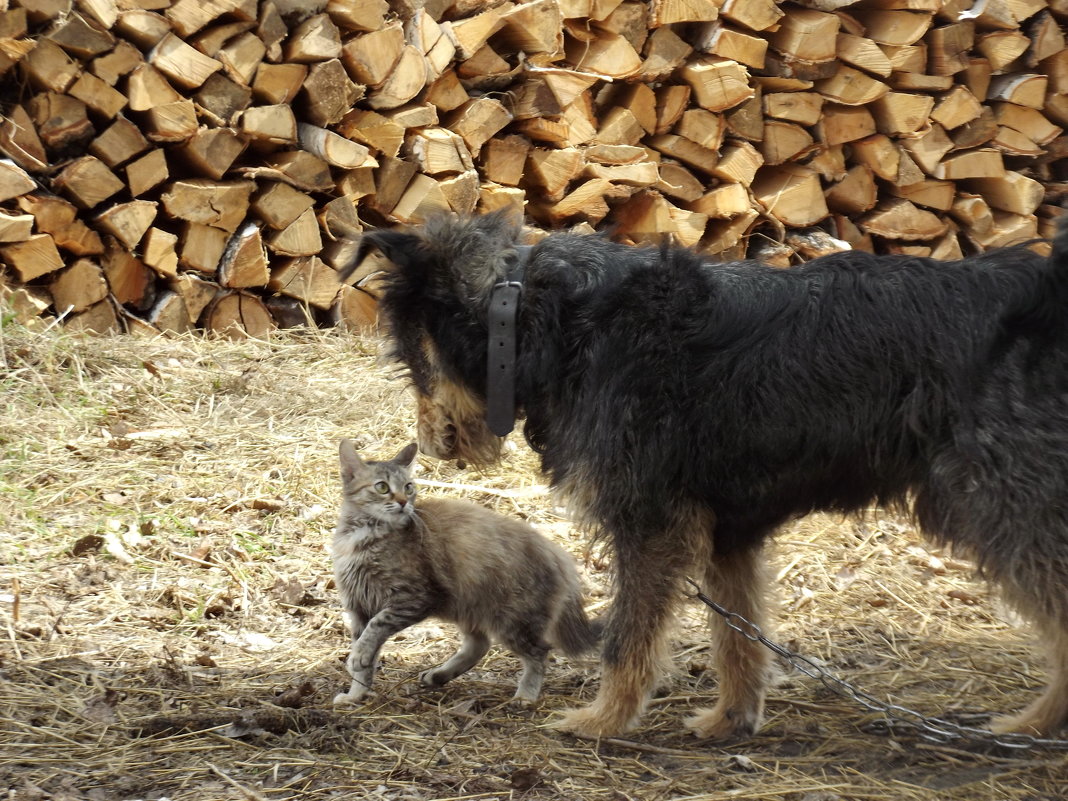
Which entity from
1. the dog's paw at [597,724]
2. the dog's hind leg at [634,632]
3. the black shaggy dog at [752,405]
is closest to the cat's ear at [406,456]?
the black shaggy dog at [752,405]

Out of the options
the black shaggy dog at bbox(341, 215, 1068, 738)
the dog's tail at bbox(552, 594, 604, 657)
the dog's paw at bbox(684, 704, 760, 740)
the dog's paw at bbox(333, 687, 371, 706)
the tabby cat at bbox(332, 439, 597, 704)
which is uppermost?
the black shaggy dog at bbox(341, 215, 1068, 738)

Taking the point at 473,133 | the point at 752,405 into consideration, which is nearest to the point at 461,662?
the point at 752,405

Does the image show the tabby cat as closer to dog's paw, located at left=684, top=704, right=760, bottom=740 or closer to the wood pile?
dog's paw, located at left=684, top=704, right=760, bottom=740

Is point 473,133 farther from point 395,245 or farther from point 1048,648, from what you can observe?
point 1048,648

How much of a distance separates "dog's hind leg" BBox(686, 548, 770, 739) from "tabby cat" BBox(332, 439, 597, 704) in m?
0.56

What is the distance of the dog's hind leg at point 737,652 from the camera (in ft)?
12.6

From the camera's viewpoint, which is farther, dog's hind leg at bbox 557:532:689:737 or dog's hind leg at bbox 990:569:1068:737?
dog's hind leg at bbox 557:532:689:737

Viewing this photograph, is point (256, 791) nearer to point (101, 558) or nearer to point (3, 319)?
point (101, 558)

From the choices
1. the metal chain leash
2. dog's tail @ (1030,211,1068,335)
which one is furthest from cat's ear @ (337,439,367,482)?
dog's tail @ (1030,211,1068,335)

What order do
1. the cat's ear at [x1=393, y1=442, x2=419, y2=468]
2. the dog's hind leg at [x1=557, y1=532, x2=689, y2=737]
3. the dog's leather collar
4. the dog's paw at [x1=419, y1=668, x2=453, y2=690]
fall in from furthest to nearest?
the cat's ear at [x1=393, y1=442, x2=419, y2=468]
the dog's paw at [x1=419, y1=668, x2=453, y2=690]
the dog's leather collar
the dog's hind leg at [x1=557, y1=532, x2=689, y2=737]

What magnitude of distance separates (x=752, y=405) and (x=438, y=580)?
4.34ft

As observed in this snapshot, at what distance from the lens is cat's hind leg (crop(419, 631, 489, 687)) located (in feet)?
13.4

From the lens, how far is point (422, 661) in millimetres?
4398

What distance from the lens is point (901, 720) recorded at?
12.4 ft
